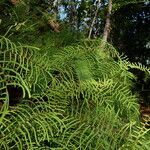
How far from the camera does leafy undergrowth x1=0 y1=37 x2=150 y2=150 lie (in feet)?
7.64

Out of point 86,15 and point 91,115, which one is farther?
point 86,15

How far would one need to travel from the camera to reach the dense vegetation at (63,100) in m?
2.34

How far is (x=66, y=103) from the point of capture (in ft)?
8.57

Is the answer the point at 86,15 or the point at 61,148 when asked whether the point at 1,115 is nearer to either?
the point at 61,148

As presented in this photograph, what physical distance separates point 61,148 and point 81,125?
0.19 meters

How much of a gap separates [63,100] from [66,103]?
1.5 inches

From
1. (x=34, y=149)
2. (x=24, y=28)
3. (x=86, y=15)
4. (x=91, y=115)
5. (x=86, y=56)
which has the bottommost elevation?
(x=34, y=149)

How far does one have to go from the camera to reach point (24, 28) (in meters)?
3.50

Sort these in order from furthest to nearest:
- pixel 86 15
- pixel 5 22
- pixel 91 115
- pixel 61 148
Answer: pixel 86 15 < pixel 5 22 < pixel 91 115 < pixel 61 148

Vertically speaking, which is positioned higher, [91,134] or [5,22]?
[5,22]

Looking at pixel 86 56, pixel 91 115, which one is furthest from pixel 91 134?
pixel 86 56

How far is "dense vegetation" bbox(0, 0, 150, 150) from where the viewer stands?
2.34 meters

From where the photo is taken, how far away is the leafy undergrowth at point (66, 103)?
2330 mm

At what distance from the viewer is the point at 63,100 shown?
104 inches
